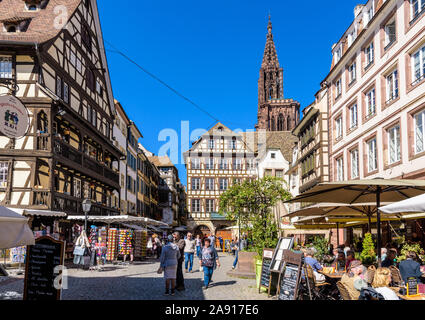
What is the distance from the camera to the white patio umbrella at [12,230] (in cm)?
668

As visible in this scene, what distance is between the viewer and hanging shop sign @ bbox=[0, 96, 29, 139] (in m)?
8.90

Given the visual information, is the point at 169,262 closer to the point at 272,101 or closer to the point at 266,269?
the point at 266,269

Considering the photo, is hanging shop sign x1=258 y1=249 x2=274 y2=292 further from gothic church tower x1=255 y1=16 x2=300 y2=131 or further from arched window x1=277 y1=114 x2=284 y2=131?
arched window x1=277 y1=114 x2=284 y2=131

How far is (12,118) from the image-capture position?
9.29 meters

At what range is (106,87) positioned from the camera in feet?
113

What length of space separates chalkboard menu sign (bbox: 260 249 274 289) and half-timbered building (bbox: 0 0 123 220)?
11.3 m

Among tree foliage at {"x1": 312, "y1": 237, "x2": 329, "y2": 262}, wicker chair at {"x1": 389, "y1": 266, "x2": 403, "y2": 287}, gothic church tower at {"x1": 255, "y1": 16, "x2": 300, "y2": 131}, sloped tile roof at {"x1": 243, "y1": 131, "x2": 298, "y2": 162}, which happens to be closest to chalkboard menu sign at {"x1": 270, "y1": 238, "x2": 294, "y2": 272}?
wicker chair at {"x1": 389, "y1": 266, "x2": 403, "y2": 287}

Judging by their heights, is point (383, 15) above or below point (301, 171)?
above

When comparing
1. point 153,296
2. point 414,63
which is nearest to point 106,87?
point 414,63

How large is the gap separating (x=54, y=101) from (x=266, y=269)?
48.7ft

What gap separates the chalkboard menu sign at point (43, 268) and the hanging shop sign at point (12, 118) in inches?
85.0
